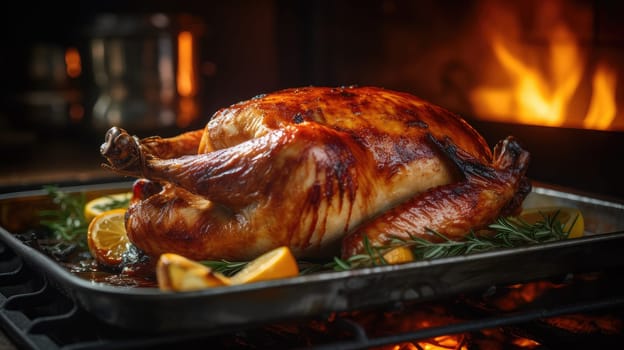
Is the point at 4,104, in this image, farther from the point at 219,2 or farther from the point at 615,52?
the point at 615,52

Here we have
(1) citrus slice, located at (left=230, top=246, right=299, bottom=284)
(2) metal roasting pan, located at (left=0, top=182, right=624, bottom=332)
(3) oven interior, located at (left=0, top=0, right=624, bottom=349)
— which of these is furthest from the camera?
(3) oven interior, located at (left=0, top=0, right=624, bottom=349)

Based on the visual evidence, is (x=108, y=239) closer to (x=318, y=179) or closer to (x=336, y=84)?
(x=318, y=179)

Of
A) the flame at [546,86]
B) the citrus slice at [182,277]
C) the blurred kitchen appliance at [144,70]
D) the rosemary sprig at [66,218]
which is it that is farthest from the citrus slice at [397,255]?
the blurred kitchen appliance at [144,70]

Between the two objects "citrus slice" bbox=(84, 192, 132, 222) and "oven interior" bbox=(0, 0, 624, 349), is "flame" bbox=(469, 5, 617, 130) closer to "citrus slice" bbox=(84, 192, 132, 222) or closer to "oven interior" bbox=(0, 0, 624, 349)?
"oven interior" bbox=(0, 0, 624, 349)

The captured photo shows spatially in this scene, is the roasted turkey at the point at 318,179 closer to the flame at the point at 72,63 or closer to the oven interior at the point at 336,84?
the oven interior at the point at 336,84

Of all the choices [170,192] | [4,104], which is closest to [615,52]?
[170,192]

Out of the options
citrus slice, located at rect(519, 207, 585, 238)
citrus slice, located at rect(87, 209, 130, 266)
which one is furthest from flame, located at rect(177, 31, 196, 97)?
citrus slice, located at rect(519, 207, 585, 238)

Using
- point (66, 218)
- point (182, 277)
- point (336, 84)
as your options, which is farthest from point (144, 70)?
point (182, 277)
